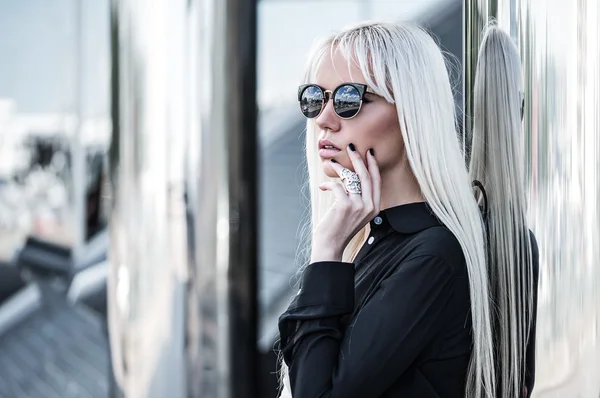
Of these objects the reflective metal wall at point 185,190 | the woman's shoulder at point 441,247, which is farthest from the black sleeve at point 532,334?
the reflective metal wall at point 185,190

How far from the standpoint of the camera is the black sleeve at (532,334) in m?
0.60

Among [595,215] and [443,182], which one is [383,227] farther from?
[595,215]

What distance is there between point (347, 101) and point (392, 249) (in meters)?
0.16

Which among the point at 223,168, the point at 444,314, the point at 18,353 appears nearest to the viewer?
the point at 223,168

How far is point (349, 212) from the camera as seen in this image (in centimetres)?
74

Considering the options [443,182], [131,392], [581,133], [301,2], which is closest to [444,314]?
[443,182]

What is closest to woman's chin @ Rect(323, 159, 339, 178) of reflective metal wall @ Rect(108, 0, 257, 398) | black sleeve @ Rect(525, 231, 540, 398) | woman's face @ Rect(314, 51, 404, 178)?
woman's face @ Rect(314, 51, 404, 178)

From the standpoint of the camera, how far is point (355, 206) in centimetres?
74

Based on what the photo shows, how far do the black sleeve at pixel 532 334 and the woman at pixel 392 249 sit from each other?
0.16 ft

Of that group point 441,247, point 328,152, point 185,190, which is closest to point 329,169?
point 328,152

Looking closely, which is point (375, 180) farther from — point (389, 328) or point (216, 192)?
point (216, 192)

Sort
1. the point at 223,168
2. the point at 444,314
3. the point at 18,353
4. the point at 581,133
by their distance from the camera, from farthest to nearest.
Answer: the point at 18,353 → the point at 444,314 → the point at 581,133 → the point at 223,168

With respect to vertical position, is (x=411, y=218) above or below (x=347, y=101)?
below

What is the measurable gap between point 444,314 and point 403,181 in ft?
0.52
